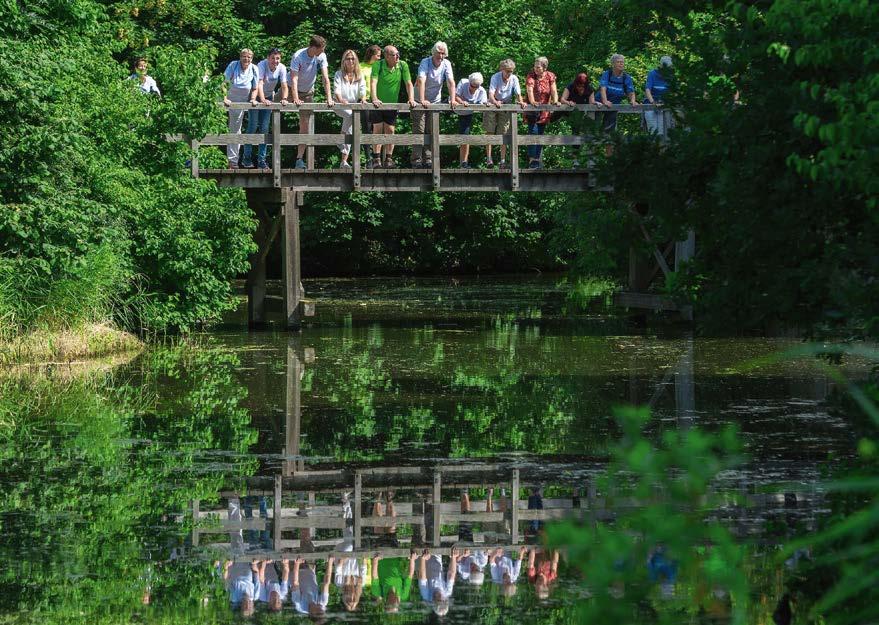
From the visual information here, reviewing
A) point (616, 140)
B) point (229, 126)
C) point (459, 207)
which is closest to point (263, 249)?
point (229, 126)

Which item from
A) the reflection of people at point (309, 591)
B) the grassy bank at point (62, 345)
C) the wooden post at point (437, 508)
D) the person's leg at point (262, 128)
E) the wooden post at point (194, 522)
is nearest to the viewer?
the reflection of people at point (309, 591)

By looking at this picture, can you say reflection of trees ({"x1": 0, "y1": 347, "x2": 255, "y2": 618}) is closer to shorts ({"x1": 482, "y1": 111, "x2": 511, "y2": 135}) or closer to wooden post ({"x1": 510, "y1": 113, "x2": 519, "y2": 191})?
wooden post ({"x1": 510, "y1": 113, "x2": 519, "y2": 191})

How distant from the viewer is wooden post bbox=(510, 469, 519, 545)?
8719 millimetres

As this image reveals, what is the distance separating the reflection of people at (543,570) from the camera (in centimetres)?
749

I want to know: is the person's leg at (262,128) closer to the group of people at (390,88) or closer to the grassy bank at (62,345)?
the group of people at (390,88)

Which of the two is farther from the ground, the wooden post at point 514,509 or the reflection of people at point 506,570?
the wooden post at point 514,509

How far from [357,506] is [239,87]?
1431cm

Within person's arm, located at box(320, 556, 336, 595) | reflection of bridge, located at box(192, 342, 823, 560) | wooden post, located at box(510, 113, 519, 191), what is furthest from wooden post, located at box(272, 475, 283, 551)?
wooden post, located at box(510, 113, 519, 191)

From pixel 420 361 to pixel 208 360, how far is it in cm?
256

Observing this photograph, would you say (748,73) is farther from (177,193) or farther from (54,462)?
Result: (177,193)

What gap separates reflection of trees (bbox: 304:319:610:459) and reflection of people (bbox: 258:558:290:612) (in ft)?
12.0

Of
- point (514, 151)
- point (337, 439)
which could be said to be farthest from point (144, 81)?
point (337, 439)

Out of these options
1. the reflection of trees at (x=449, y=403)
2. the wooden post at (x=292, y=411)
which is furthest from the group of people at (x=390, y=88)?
the wooden post at (x=292, y=411)

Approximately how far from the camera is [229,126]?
77.5 ft
